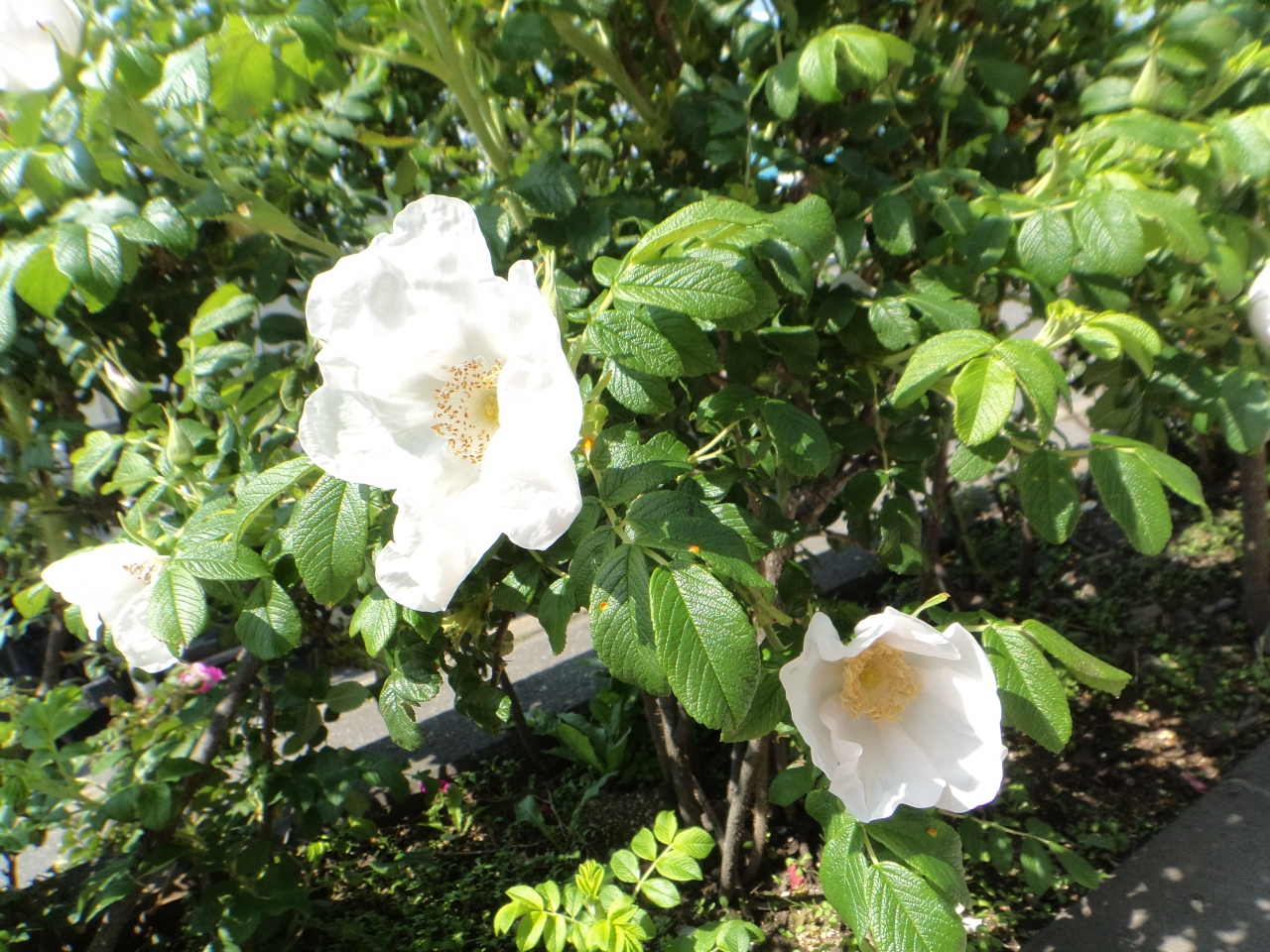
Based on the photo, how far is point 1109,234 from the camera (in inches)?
38.1

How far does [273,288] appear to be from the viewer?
4.62 feet

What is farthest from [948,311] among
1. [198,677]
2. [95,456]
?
[198,677]

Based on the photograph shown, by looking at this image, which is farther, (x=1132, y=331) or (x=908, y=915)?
(x=1132, y=331)

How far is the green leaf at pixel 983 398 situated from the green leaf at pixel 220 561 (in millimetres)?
821

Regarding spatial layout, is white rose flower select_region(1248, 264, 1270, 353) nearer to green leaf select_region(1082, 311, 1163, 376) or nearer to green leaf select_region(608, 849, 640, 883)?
green leaf select_region(1082, 311, 1163, 376)

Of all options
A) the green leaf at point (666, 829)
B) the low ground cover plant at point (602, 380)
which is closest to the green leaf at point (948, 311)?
the low ground cover plant at point (602, 380)

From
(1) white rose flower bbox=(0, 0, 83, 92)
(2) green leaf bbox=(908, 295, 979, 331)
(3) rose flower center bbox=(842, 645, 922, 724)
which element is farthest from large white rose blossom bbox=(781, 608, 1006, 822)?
(1) white rose flower bbox=(0, 0, 83, 92)

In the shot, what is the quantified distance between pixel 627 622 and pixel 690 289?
319 millimetres

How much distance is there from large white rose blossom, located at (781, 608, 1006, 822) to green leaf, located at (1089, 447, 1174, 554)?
273 millimetres

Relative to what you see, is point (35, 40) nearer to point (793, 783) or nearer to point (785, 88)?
point (785, 88)

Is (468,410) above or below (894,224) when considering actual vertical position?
below

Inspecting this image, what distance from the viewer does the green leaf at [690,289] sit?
74cm

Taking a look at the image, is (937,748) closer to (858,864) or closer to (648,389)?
(858,864)

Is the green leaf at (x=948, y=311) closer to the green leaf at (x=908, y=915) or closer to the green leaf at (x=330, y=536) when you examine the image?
the green leaf at (x=908, y=915)
